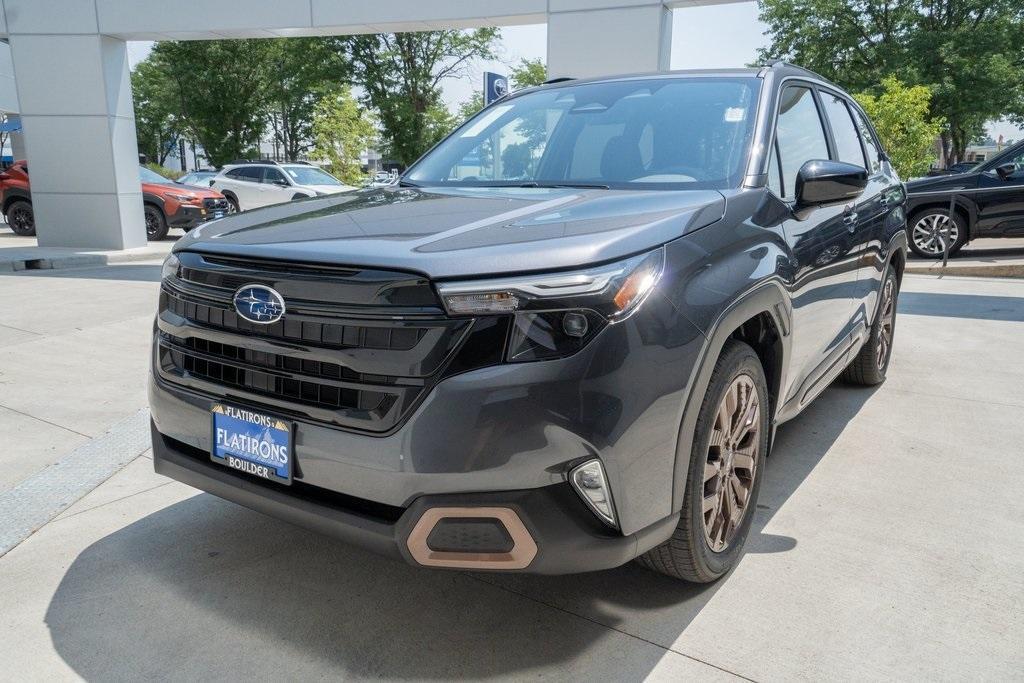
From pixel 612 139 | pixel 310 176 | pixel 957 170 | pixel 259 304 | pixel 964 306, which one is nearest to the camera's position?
pixel 259 304

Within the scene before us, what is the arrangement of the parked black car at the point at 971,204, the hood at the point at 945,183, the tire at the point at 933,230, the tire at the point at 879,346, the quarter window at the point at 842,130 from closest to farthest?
the quarter window at the point at 842,130 → the tire at the point at 879,346 → the parked black car at the point at 971,204 → the hood at the point at 945,183 → the tire at the point at 933,230

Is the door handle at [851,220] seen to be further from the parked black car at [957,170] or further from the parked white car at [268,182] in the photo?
the parked white car at [268,182]

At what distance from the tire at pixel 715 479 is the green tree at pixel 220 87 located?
44.3 metres

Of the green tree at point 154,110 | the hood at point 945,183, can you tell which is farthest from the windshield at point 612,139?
the green tree at point 154,110

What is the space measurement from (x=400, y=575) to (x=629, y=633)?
824 mm

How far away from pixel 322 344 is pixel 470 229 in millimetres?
520

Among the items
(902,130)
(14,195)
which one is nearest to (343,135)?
(14,195)

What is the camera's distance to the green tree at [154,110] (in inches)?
1884

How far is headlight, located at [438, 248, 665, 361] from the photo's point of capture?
6.47ft

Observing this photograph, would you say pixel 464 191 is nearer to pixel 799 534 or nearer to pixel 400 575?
pixel 400 575

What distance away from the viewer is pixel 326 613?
2.56 metres

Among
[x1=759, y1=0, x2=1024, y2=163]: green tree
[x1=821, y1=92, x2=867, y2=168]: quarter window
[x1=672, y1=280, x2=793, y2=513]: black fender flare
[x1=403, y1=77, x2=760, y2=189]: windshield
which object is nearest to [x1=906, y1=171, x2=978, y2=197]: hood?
[x1=821, y1=92, x2=867, y2=168]: quarter window

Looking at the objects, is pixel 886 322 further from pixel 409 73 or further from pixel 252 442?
pixel 409 73

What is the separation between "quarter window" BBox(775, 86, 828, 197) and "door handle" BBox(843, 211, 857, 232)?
30cm
